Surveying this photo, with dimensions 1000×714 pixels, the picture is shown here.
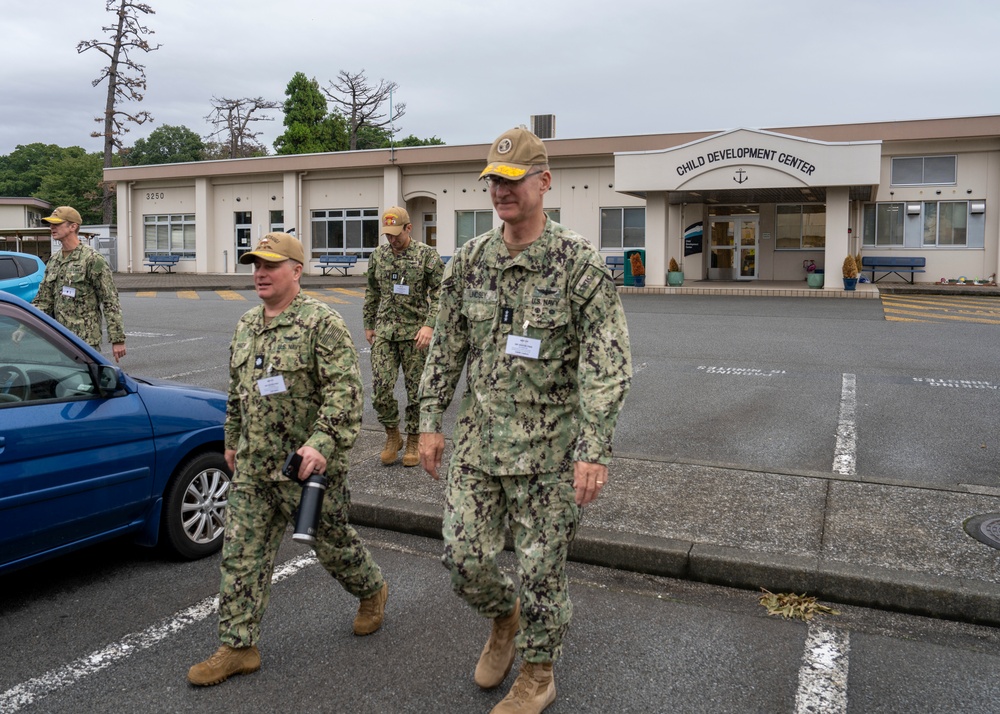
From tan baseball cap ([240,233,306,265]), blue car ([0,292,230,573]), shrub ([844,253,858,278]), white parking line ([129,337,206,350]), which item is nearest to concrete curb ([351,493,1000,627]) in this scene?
blue car ([0,292,230,573])

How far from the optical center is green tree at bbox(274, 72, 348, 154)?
56.5 metres

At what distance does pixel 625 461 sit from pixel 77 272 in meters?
4.83

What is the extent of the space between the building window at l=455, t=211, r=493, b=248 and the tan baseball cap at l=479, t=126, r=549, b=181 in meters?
32.3

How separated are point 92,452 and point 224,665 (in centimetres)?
139

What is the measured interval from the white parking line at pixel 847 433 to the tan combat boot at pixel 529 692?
390cm

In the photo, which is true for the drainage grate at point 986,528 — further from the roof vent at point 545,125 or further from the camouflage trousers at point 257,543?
the roof vent at point 545,125

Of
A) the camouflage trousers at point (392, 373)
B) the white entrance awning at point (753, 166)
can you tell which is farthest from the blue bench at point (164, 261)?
the camouflage trousers at point (392, 373)

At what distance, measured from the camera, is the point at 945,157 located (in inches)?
1155

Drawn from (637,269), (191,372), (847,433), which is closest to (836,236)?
(637,269)

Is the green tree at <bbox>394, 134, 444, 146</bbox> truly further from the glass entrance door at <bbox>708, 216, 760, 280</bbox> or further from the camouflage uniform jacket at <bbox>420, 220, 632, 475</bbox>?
the camouflage uniform jacket at <bbox>420, 220, 632, 475</bbox>

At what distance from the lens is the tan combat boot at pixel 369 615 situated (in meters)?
4.02

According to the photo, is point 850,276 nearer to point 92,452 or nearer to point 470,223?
point 470,223

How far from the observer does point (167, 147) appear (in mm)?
87375

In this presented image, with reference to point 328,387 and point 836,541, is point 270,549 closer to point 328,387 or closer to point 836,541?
point 328,387
